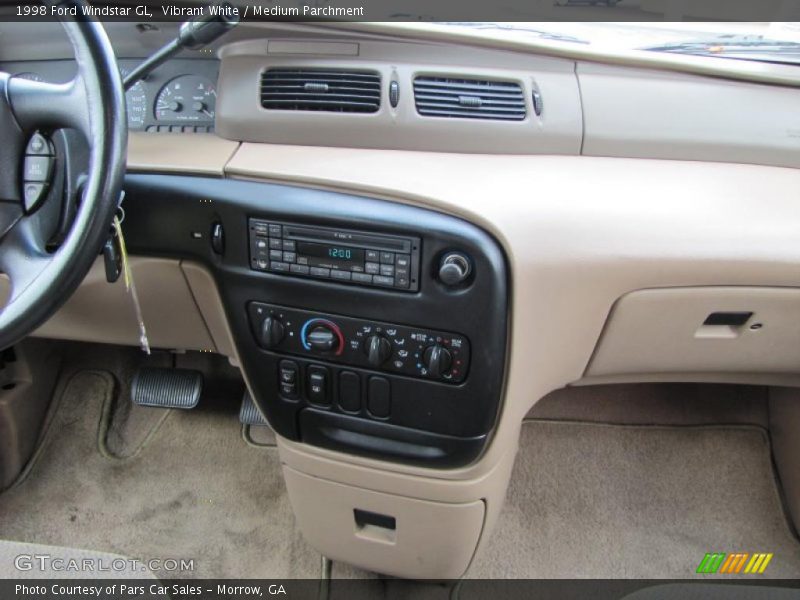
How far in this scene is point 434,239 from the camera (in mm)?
876

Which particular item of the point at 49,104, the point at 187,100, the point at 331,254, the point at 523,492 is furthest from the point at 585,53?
the point at 523,492

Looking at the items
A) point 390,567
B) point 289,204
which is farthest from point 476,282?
point 390,567

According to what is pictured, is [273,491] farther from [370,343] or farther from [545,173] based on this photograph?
[545,173]

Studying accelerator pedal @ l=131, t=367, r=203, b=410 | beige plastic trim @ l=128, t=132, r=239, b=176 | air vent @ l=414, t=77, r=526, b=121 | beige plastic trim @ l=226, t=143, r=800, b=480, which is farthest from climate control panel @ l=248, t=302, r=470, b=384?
accelerator pedal @ l=131, t=367, r=203, b=410

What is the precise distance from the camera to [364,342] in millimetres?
968

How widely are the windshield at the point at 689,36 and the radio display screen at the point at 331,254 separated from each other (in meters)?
0.47

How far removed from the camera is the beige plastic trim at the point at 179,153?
97cm

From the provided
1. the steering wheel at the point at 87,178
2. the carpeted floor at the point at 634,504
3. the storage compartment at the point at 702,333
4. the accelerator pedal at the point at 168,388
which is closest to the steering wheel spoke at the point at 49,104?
the steering wheel at the point at 87,178

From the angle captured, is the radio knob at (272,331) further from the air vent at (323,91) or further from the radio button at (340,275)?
the air vent at (323,91)

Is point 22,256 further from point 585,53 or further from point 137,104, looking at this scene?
point 585,53

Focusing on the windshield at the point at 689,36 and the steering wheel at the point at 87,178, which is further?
the windshield at the point at 689,36

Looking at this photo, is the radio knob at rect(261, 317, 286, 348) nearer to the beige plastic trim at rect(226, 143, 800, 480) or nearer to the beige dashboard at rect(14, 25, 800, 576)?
the beige dashboard at rect(14, 25, 800, 576)

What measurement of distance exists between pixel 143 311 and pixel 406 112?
2.10 feet

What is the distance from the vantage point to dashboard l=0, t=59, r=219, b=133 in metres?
1.08
